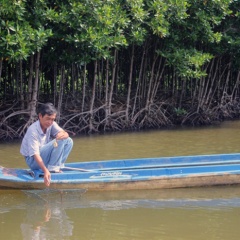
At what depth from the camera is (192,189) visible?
7539mm

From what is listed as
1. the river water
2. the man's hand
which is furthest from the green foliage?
the man's hand

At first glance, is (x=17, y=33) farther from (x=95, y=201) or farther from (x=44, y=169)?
(x=95, y=201)

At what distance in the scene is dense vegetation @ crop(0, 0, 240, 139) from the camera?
11.1 metres

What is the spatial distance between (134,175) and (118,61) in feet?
24.5

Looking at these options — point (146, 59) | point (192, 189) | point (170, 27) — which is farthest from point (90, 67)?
point (192, 189)

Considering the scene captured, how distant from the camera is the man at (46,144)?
6.85m

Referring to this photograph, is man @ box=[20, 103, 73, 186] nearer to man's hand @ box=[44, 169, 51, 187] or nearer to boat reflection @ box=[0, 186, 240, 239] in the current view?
man's hand @ box=[44, 169, 51, 187]

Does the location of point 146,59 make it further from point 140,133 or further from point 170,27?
point 140,133

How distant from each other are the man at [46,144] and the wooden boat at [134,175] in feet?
0.62

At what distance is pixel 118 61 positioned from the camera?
1467cm

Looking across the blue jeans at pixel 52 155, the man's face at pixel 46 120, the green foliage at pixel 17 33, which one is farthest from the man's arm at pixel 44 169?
the green foliage at pixel 17 33

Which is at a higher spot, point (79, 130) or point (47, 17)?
point (47, 17)

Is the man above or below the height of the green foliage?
below

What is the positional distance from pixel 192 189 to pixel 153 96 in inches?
277
